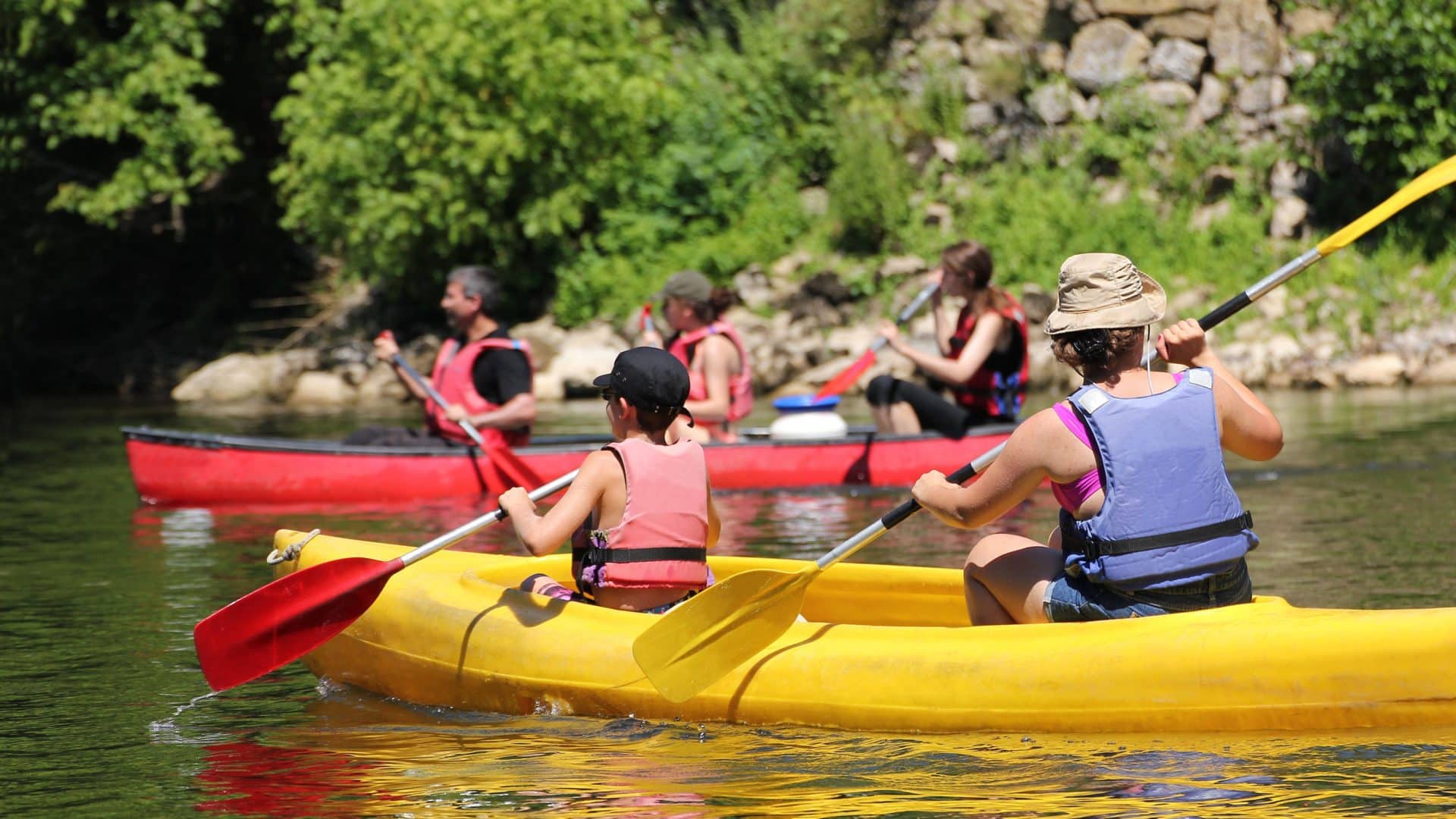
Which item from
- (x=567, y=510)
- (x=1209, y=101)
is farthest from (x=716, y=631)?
(x=1209, y=101)

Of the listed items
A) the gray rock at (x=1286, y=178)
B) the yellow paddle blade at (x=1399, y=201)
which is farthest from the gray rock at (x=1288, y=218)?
the yellow paddle blade at (x=1399, y=201)

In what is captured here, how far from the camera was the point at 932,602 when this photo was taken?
207 inches

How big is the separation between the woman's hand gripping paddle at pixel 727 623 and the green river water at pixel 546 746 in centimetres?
17

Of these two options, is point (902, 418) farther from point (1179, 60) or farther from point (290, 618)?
point (1179, 60)

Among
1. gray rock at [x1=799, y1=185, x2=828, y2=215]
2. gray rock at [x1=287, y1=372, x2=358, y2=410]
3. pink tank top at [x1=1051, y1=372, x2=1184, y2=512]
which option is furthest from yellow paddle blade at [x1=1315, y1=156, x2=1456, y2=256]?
gray rock at [x1=799, y1=185, x2=828, y2=215]

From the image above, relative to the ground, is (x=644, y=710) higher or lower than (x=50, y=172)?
lower

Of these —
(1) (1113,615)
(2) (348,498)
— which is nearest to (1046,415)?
(1) (1113,615)

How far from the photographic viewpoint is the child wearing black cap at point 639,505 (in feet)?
15.0

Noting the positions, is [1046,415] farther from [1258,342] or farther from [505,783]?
[1258,342]

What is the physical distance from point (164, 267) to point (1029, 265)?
37.5 feet

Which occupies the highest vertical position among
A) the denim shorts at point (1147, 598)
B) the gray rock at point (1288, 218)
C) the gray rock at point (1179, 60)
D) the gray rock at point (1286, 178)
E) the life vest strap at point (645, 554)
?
the gray rock at point (1179, 60)

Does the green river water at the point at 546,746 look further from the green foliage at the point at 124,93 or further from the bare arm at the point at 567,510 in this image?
the green foliage at the point at 124,93

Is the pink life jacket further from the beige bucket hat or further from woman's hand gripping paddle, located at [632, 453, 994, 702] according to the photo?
the beige bucket hat

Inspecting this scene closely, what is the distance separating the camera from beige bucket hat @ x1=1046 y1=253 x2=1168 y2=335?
396 centimetres
